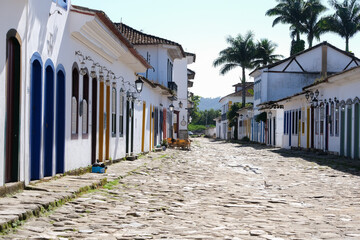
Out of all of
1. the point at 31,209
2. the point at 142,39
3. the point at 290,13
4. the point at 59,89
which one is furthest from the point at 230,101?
the point at 31,209

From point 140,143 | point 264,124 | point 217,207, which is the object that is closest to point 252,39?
point 264,124

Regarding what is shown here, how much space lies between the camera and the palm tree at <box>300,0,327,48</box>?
50531 mm

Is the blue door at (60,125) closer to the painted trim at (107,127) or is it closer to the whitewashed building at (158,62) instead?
the painted trim at (107,127)

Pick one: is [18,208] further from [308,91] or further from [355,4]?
[355,4]

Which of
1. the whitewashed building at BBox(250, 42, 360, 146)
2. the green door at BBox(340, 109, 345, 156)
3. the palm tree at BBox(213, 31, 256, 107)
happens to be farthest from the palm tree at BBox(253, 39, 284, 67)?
the green door at BBox(340, 109, 345, 156)

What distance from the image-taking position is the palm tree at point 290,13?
167ft

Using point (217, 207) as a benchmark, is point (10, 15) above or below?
above

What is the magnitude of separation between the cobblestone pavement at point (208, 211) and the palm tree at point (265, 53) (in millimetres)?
43702

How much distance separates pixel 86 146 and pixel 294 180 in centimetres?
454

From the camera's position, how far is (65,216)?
645cm

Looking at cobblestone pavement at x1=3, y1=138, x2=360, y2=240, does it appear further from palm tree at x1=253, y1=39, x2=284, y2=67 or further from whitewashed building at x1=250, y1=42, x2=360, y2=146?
palm tree at x1=253, y1=39, x2=284, y2=67

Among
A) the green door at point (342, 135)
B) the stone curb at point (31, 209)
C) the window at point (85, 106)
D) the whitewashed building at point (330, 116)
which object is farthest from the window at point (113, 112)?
the green door at point (342, 135)

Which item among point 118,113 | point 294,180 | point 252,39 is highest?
point 252,39

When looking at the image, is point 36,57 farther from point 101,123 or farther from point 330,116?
point 330,116
